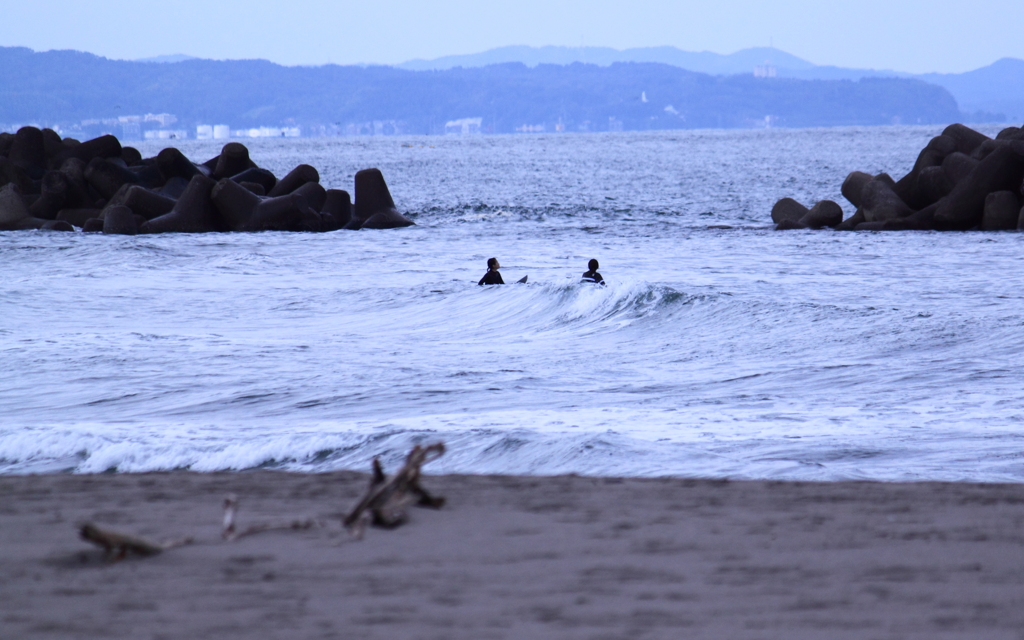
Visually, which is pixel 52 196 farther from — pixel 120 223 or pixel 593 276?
pixel 593 276

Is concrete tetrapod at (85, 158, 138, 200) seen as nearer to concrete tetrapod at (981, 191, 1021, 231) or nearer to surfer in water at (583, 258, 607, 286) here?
surfer in water at (583, 258, 607, 286)

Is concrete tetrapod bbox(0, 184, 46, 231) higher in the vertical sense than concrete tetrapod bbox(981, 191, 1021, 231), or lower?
lower

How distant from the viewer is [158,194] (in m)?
24.9

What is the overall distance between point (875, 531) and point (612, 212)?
28378 millimetres

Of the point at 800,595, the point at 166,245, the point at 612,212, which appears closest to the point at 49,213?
the point at 166,245

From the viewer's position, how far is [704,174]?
5891 cm

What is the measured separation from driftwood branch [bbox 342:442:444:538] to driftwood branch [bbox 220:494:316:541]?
182 mm

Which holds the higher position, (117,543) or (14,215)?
(117,543)

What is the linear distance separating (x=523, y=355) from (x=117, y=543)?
7.33 metres

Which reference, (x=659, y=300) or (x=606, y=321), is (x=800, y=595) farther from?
(x=659, y=300)

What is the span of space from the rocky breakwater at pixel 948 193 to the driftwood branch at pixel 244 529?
19.6m

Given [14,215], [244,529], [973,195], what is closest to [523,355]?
[244,529]

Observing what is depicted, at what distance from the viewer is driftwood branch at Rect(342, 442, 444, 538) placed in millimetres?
4391

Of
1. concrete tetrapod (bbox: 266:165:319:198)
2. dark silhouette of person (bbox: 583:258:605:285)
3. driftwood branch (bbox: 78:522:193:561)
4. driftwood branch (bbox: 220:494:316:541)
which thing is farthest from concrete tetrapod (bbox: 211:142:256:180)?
driftwood branch (bbox: 78:522:193:561)
